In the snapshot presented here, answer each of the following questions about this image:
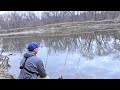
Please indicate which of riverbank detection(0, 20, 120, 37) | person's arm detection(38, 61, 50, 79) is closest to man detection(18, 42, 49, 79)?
A: person's arm detection(38, 61, 50, 79)

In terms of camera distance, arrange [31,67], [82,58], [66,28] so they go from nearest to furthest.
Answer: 1. [31,67]
2. [82,58]
3. [66,28]

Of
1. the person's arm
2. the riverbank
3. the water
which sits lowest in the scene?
the water

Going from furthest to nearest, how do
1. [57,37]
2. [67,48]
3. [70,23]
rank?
[70,23], [57,37], [67,48]

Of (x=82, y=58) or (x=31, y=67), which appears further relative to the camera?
(x=82, y=58)

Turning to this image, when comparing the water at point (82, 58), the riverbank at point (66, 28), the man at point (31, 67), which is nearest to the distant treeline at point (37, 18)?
the riverbank at point (66, 28)

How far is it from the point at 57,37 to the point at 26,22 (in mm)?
3213

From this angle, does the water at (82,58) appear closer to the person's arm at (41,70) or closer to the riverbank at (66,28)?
the riverbank at (66,28)

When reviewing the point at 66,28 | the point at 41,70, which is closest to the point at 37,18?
the point at 66,28

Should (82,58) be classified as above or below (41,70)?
below

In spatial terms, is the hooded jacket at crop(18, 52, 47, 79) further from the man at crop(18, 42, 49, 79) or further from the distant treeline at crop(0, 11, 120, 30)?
the distant treeline at crop(0, 11, 120, 30)

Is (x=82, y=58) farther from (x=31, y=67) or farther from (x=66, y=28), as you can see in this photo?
(x=31, y=67)
